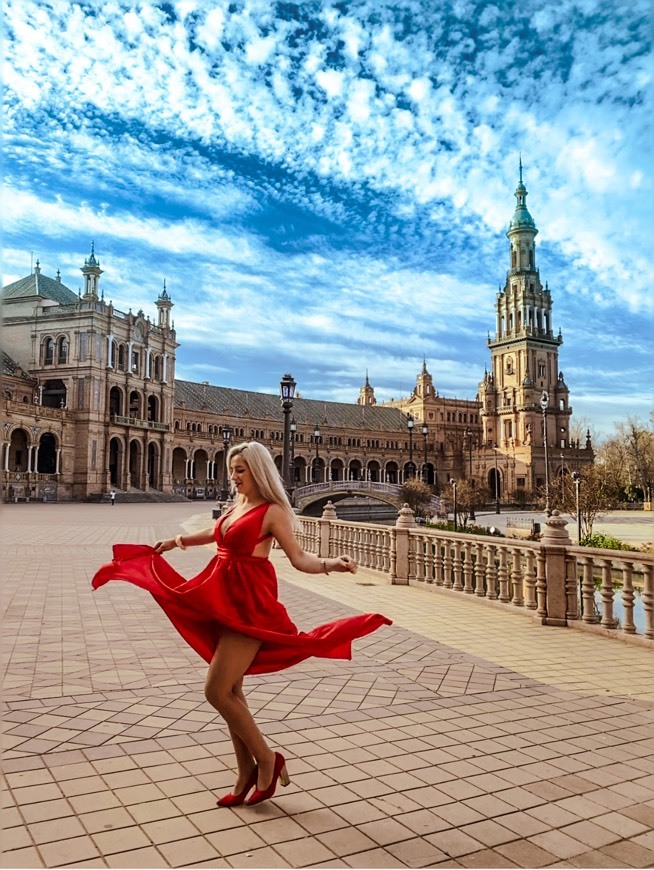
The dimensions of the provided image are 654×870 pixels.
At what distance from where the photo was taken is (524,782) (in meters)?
4.00

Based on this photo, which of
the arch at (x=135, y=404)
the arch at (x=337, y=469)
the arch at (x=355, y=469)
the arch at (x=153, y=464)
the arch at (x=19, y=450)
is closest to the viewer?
the arch at (x=19, y=450)

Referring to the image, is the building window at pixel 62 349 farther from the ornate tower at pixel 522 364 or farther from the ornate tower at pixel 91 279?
the ornate tower at pixel 522 364

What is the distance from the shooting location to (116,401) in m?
68.6

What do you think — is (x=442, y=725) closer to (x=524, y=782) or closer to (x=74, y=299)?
(x=524, y=782)

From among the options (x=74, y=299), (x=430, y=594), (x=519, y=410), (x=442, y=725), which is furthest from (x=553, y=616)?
(x=519, y=410)

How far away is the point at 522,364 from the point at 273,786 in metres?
103

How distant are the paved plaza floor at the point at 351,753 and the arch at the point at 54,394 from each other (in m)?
60.2

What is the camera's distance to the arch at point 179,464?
82.9 m

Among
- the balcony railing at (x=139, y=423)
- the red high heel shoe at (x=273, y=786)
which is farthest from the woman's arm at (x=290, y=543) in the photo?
the balcony railing at (x=139, y=423)

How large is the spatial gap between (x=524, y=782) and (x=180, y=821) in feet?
6.44

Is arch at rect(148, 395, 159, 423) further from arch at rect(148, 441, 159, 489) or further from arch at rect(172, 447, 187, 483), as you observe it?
arch at rect(172, 447, 187, 483)

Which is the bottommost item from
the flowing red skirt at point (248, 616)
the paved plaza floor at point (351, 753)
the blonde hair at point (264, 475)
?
the paved plaza floor at point (351, 753)

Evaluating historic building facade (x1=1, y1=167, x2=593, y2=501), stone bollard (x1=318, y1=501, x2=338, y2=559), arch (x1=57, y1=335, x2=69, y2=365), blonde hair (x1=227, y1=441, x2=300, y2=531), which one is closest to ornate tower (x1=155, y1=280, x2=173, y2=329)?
historic building facade (x1=1, y1=167, x2=593, y2=501)

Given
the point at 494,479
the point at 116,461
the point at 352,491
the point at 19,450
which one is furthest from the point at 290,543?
the point at 494,479
